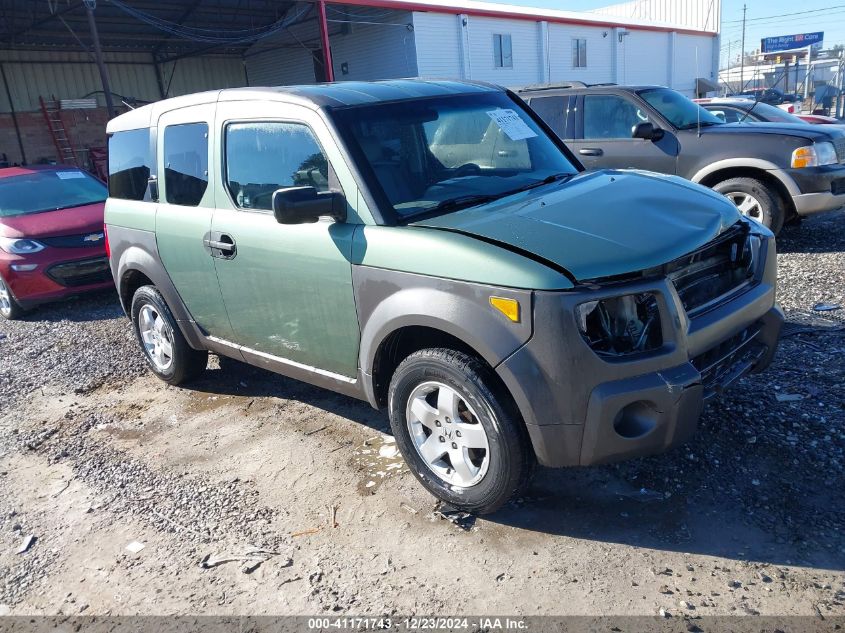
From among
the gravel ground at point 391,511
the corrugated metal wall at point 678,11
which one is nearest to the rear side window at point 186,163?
the gravel ground at point 391,511

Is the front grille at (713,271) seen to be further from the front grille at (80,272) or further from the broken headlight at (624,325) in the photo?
the front grille at (80,272)

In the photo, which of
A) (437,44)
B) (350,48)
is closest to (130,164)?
(437,44)

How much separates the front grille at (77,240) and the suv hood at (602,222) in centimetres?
600

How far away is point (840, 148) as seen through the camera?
7129mm

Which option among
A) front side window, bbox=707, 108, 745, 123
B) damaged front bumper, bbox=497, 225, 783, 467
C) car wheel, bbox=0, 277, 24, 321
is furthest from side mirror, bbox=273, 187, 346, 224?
front side window, bbox=707, 108, 745, 123

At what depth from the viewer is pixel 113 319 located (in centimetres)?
732

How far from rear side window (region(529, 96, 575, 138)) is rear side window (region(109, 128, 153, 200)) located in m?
4.92

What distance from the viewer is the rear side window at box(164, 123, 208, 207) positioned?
4.18 m

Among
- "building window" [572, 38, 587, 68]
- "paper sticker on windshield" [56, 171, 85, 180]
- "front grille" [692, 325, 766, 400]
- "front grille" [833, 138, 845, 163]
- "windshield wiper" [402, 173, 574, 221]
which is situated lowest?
"front grille" [692, 325, 766, 400]

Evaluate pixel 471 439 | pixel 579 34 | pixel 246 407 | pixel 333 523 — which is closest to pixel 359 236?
pixel 471 439

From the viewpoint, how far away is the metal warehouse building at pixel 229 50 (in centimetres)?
1986

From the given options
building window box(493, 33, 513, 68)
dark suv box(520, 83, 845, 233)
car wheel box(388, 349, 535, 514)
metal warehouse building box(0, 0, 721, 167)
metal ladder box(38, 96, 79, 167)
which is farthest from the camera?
building window box(493, 33, 513, 68)

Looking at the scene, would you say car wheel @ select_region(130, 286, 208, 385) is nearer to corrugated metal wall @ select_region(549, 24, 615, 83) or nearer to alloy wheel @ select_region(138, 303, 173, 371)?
alloy wheel @ select_region(138, 303, 173, 371)

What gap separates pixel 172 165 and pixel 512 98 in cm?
233
